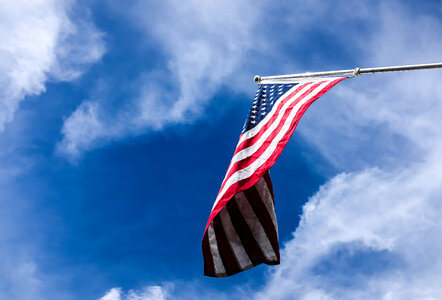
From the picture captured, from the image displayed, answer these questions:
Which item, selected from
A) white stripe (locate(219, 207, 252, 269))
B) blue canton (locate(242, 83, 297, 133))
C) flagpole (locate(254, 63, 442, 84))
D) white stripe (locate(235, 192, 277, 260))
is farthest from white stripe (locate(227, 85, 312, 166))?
white stripe (locate(219, 207, 252, 269))

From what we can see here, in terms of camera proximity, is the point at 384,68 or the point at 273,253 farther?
the point at 273,253

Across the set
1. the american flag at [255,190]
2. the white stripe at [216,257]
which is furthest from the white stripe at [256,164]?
the white stripe at [216,257]

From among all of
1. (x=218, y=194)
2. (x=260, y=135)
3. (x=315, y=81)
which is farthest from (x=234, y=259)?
(x=315, y=81)

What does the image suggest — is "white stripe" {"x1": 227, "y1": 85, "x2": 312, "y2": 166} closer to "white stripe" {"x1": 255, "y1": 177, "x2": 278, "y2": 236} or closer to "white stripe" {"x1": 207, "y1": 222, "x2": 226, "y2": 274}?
"white stripe" {"x1": 255, "y1": 177, "x2": 278, "y2": 236}

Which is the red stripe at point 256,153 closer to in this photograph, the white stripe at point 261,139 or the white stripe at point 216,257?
the white stripe at point 261,139

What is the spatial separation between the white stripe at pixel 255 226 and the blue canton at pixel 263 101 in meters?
2.05

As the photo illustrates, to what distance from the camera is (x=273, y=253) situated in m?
12.1

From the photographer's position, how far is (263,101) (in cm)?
1316

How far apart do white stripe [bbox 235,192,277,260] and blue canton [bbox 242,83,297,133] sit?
2.05 meters

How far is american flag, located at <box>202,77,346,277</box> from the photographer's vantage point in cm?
1097

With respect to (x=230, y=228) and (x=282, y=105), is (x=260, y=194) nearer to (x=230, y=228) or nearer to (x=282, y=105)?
(x=230, y=228)

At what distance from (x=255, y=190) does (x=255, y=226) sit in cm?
104

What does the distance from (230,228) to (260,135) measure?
8.86ft

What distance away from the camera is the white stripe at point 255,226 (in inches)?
476
